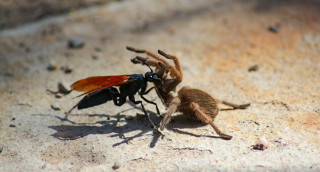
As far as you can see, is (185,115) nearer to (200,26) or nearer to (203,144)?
(203,144)

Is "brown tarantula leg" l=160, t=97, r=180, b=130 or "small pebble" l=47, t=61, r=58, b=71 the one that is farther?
A: "small pebble" l=47, t=61, r=58, b=71

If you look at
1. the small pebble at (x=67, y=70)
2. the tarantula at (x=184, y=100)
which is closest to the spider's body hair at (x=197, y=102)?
the tarantula at (x=184, y=100)

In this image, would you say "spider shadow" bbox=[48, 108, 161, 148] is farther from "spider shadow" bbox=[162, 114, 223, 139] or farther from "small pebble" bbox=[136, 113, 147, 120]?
"spider shadow" bbox=[162, 114, 223, 139]

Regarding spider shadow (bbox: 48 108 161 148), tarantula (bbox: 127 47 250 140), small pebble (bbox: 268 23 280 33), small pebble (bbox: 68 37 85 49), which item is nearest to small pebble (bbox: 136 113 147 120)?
spider shadow (bbox: 48 108 161 148)

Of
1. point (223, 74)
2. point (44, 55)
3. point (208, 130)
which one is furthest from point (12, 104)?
point (223, 74)

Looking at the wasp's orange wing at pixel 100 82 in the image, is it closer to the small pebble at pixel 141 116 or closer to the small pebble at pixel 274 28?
the small pebble at pixel 141 116

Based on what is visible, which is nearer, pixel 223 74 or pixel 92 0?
pixel 223 74
